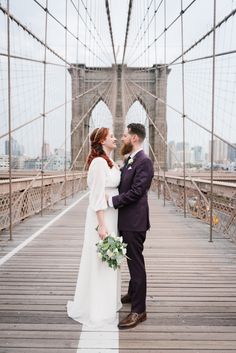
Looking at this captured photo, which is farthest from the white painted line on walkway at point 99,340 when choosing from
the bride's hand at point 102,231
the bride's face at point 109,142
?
the bride's face at point 109,142

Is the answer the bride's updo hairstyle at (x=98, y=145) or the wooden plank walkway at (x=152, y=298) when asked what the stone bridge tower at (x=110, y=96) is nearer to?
the wooden plank walkway at (x=152, y=298)

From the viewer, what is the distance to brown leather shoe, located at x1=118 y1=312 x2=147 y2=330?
7.21ft

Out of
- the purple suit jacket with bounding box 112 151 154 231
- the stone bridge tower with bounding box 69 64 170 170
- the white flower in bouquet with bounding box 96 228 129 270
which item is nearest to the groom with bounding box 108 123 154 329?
the purple suit jacket with bounding box 112 151 154 231

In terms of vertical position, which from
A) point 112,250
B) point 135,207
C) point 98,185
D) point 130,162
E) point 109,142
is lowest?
point 112,250

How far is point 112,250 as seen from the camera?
2.15 m

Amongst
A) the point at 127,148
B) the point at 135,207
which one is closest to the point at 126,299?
the point at 135,207

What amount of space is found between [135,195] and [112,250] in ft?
1.03

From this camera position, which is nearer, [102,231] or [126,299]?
[102,231]

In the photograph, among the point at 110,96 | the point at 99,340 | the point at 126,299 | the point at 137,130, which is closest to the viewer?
the point at 99,340

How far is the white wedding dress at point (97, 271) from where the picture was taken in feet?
7.31

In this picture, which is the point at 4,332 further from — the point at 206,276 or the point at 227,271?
the point at 227,271

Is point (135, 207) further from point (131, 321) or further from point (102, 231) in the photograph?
point (131, 321)

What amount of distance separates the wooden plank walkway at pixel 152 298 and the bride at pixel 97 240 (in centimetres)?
12

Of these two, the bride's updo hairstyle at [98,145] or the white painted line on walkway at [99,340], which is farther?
the bride's updo hairstyle at [98,145]
